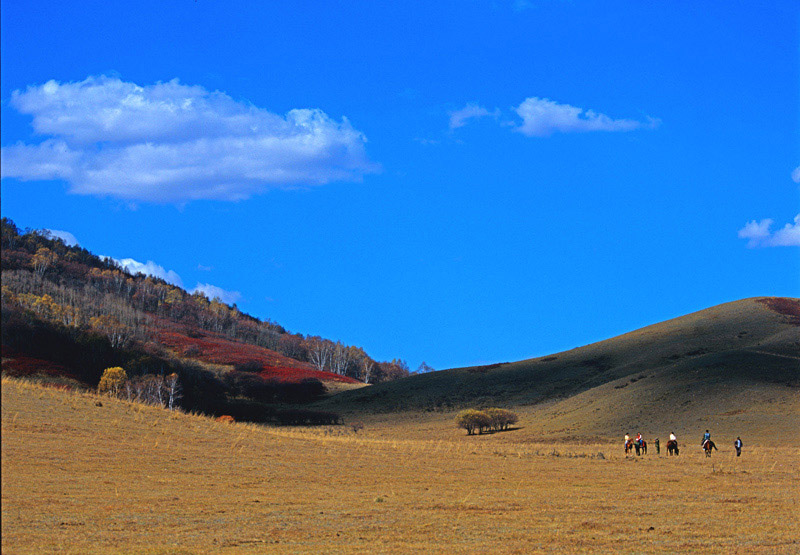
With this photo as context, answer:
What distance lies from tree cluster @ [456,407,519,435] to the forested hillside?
88.1 feet

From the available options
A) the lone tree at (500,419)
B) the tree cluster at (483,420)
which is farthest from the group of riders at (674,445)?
the lone tree at (500,419)

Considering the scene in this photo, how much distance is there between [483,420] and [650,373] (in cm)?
2459

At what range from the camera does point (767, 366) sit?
7288 centimetres

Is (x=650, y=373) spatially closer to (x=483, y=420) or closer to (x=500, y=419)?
(x=500, y=419)

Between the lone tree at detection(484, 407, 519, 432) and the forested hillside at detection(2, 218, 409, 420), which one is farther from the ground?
the forested hillside at detection(2, 218, 409, 420)

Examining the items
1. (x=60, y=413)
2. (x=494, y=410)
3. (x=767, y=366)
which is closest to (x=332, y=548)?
(x=60, y=413)

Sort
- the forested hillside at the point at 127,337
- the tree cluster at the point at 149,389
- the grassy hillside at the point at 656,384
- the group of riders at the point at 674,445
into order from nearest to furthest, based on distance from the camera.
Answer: the forested hillside at the point at 127,337, the group of riders at the point at 674,445, the tree cluster at the point at 149,389, the grassy hillside at the point at 656,384

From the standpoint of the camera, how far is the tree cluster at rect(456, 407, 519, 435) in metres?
67.8

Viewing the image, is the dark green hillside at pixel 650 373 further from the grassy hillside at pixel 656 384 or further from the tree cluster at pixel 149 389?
the tree cluster at pixel 149 389

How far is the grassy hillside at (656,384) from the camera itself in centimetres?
6103

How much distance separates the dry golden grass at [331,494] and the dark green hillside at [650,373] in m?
33.4

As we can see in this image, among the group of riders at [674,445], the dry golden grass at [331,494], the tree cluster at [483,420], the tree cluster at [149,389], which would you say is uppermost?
the tree cluster at [149,389]

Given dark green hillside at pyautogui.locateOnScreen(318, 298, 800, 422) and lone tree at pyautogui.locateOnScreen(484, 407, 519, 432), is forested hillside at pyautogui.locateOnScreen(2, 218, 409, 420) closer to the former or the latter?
dark green hillside at pyautogui.locateOnScreen(318, 298, 800, 422)

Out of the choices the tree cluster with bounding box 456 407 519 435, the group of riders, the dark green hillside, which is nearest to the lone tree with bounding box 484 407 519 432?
the tree cluster with bounding box 456 407 519 435
